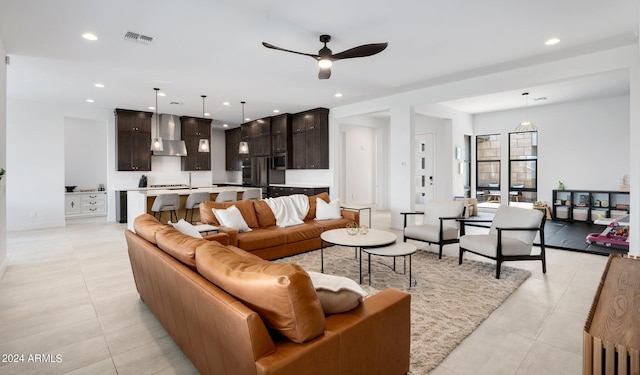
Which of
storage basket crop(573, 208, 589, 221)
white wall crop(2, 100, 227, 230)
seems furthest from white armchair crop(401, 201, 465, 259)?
white wall crop(2, 100, 227, 230)

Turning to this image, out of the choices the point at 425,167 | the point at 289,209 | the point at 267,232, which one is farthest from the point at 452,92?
the point at 267,232

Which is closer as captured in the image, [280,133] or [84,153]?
[280,133]

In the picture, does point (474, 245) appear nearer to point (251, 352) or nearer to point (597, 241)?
point (597, 241)

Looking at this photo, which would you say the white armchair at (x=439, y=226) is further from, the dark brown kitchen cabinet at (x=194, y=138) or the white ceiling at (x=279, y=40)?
the dark brown kitchen cabinet at (x=194, y=138)

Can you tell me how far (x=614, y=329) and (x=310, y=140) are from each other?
7430mm

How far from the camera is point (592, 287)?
3.36 metres

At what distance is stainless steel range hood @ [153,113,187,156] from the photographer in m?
8.55

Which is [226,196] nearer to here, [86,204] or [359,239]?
[359,239]

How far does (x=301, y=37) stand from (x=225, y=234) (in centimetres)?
244

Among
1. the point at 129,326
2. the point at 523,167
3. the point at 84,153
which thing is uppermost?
the point at 84,153

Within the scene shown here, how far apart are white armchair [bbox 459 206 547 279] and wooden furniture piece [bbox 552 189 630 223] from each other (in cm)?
503

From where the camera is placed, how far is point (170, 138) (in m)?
8.81

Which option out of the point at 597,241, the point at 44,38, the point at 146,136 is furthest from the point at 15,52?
the point at 597,241

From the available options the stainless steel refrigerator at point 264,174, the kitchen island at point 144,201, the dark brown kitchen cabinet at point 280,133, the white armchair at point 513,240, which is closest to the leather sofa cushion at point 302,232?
the white armchair at point 513,240
